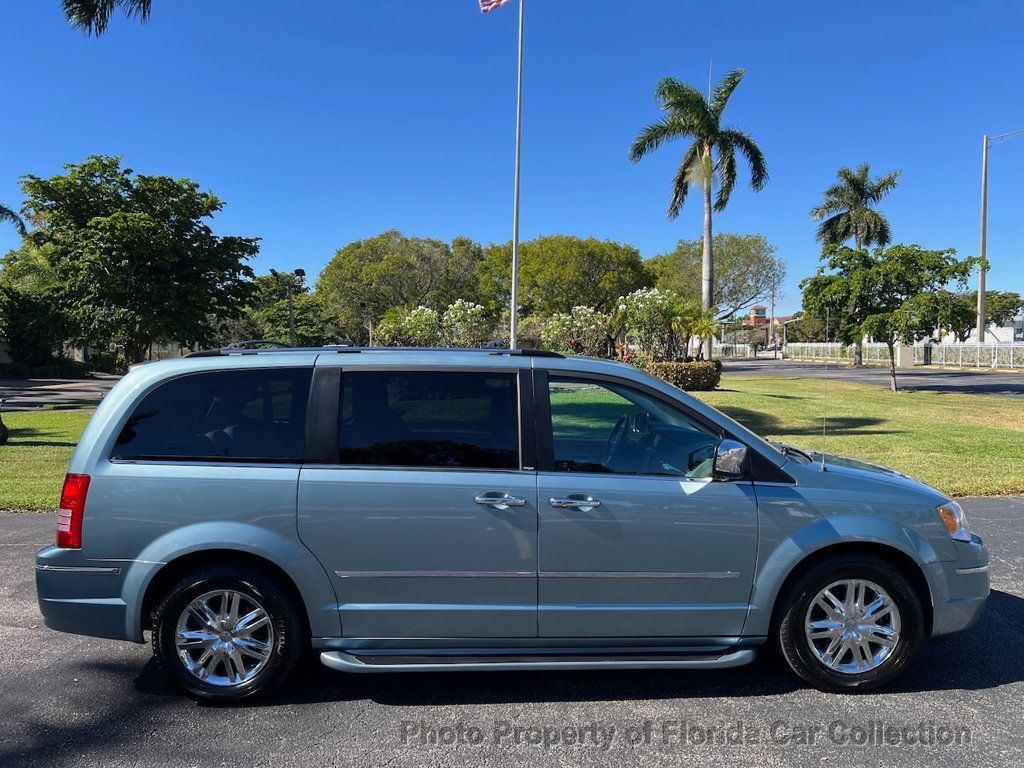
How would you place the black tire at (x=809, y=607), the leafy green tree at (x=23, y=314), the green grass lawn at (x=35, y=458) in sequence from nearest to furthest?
the black tire at (x=809, y=607)
the green grass lawn at (x=35, y=458)
the leafy green tree at (x=23, y=314)

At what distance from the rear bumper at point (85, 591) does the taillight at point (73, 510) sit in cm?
5

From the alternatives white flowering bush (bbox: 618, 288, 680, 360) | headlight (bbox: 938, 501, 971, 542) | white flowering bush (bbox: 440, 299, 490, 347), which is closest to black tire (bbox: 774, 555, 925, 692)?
headlight (bbox: 938, 501, 971, 542)

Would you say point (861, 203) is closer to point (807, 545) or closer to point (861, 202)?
point (861, 202)

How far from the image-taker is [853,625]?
11.3 feet

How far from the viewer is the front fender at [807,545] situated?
3.35m

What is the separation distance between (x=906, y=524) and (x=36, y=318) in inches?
1083

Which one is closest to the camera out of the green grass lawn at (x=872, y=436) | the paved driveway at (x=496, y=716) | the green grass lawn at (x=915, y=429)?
the paved driveway at (x=496, y=716)

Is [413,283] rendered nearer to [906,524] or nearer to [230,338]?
[230,338]

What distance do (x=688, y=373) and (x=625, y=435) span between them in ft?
63.6

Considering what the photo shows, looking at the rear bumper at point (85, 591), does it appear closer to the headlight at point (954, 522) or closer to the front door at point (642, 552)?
the front door at point (642, 552)

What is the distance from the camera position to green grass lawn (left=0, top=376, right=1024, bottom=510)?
884cm

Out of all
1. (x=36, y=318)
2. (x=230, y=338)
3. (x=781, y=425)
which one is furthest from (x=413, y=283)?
(x=781, y=425)

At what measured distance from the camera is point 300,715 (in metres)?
3.26

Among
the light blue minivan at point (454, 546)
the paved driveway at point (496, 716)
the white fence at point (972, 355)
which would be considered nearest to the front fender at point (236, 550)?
the light blue minivan at point (454, 546)
